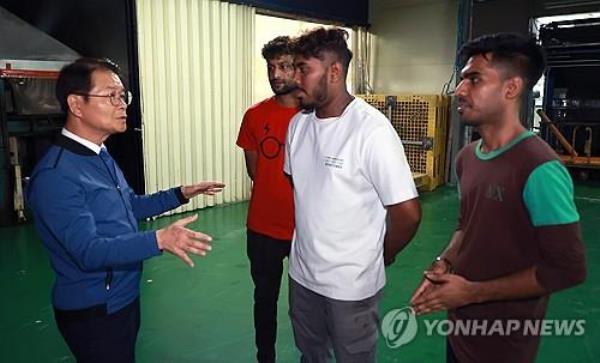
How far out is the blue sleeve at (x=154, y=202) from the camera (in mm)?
1910

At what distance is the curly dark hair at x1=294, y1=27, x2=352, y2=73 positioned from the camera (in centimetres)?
160

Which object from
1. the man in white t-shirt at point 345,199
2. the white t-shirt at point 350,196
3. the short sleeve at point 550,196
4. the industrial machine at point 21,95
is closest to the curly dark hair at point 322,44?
the man in white t-shirt at point 345,199

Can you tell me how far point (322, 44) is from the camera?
63.1 inches

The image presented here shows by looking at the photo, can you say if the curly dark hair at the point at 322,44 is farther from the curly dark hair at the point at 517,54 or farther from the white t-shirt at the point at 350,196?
the curly dark hair at the point at 517,54

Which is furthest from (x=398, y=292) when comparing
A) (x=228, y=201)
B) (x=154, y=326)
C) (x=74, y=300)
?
(x=228, y=201)

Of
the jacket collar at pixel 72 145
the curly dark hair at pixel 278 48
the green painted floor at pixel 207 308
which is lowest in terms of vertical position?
the green painted floor at pixel 207 308

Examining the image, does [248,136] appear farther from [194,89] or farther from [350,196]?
[194,89]

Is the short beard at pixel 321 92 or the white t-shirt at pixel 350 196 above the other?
the short beard at pixel 321 92

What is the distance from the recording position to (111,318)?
5.08ft

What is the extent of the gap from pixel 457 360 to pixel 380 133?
0.76 m

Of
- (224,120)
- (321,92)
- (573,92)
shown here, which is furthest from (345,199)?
(573,92)

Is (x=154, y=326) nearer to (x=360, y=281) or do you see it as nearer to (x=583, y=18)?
(x=360, y=281)

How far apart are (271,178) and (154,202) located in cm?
57

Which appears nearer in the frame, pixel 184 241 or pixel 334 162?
pixel 184 241
